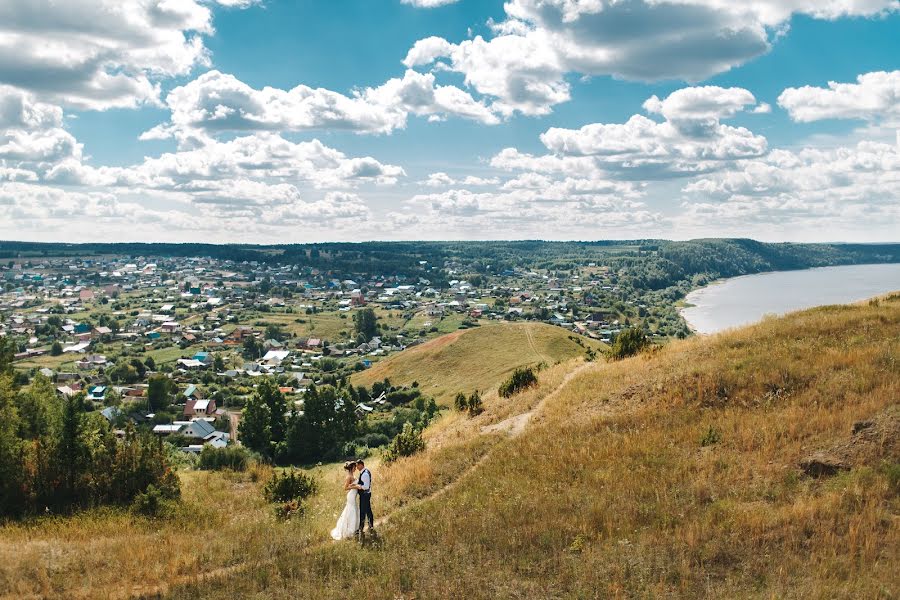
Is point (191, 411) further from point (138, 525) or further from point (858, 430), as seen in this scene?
point (858, 430)

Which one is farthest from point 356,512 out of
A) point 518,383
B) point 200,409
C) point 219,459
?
point 200,409

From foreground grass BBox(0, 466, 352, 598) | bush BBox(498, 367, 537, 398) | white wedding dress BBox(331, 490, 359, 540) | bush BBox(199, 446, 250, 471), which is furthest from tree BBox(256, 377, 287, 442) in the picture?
white wedding dress BBox(331, 490, 359, 540)

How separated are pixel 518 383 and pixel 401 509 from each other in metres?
15.6

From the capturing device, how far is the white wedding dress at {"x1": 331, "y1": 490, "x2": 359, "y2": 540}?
42.1 feet

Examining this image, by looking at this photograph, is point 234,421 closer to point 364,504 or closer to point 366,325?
point 366,325

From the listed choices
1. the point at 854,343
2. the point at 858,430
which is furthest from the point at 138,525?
the point at 854,343

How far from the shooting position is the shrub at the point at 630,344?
A: 2739cm

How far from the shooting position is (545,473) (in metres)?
14.7

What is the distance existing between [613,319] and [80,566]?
18753 cm

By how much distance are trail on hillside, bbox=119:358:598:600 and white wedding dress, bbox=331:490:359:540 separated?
0.26 metres

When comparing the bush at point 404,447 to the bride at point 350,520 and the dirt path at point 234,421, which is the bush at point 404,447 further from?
the dirt path at point 234,421

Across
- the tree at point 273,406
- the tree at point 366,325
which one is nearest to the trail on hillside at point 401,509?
the tree at point 273,406

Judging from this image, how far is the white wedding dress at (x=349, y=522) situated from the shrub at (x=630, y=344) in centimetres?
1777

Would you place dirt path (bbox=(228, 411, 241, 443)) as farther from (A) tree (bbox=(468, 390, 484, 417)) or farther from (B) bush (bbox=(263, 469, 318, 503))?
(B) bush (bbox=(263, 469, 318, 503))
